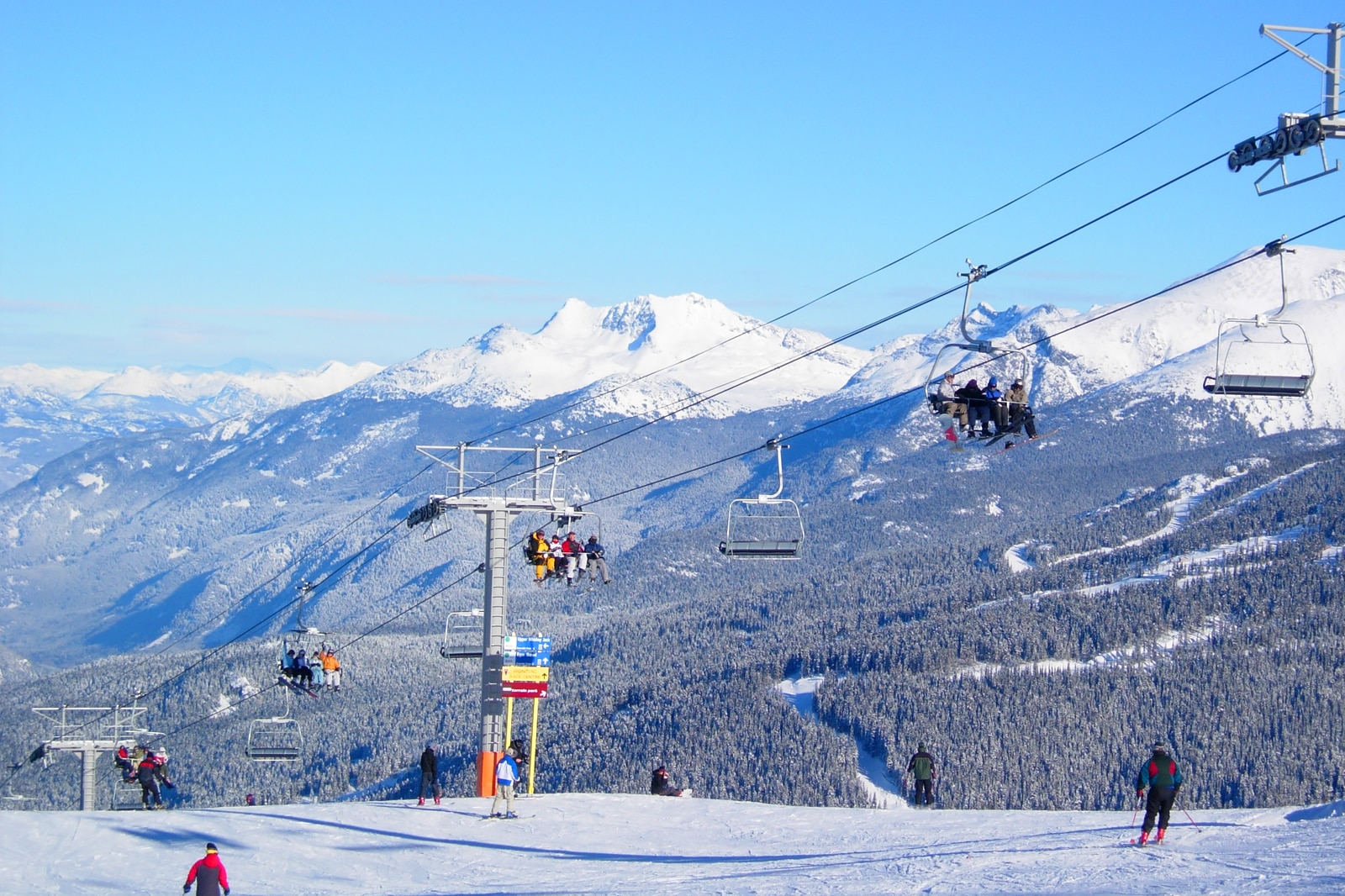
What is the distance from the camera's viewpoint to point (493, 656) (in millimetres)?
47000

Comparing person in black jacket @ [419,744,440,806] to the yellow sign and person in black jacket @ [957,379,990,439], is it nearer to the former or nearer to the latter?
the yellow sign

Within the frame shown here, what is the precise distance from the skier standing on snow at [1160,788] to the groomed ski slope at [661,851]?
44 cm

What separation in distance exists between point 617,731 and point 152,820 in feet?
454

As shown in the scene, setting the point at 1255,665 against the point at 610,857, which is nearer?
the point at 610,857

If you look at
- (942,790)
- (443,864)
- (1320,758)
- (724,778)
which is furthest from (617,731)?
(443,864)

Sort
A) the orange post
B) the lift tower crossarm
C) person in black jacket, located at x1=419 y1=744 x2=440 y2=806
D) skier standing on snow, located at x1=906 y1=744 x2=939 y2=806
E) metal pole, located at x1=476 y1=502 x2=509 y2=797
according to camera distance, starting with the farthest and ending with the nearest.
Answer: metal pole, located at x1=476 y1=502 x2=509 y2=797
the orange post
skier standing on snow, located at x1=906 y1=744 x2=939 y2=806
person in black jacket, located at x1=419 y1=744 x2=440 y2=806
the lift tower crossarm

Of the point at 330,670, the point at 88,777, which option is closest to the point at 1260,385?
the point at 330,670

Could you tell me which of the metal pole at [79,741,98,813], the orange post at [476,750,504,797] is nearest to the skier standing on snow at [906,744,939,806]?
Answer: the orange post at [476,750,504,797]

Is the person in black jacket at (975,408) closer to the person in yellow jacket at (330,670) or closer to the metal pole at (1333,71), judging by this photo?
the metal pole at (1333,71)

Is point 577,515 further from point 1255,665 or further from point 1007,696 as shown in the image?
point 1255,665

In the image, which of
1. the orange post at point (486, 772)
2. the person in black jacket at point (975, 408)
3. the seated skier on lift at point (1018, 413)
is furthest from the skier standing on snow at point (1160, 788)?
the orange post at point (486, 772)

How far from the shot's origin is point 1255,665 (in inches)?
7800

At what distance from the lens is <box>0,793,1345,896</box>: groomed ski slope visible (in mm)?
28344

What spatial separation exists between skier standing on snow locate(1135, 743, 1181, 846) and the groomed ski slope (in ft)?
1.44
